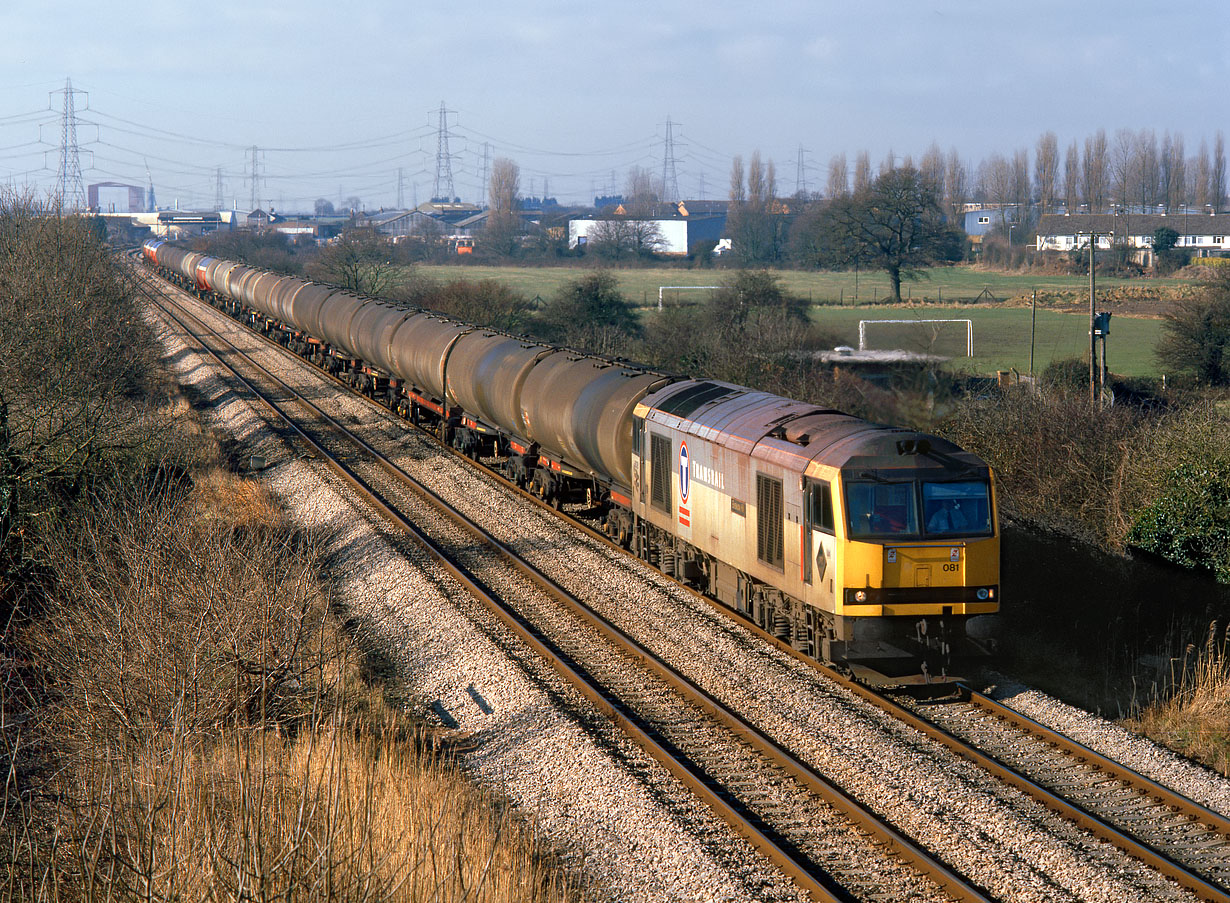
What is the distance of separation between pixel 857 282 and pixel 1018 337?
38207 millimetres

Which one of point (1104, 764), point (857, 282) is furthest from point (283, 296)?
point (857, 282)

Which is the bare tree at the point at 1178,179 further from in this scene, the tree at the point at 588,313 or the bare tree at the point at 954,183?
the tree at the point at 588,313

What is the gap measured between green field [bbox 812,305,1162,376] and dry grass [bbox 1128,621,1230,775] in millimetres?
26172

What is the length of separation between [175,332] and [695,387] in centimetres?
→ 4805

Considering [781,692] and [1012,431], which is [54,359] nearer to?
[781,692]

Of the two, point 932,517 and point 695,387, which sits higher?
point 695,387

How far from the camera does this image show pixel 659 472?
17.5 meters

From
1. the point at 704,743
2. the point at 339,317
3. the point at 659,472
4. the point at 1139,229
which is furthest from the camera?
the point at 1139,229

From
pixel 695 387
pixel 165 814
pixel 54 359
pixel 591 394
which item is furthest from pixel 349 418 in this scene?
pixel 165 814

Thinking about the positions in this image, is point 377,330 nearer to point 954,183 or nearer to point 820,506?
point 820,506

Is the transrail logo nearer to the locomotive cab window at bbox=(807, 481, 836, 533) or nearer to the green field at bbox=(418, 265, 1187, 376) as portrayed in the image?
the locomotive cab window at bbox=(807, 481, 836, 533)

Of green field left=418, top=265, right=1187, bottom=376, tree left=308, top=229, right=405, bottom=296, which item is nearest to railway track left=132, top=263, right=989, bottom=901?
green field left=418, top=265, right=1187, bottom=376

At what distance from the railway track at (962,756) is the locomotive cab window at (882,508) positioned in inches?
80.9

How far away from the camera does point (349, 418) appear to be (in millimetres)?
34875
